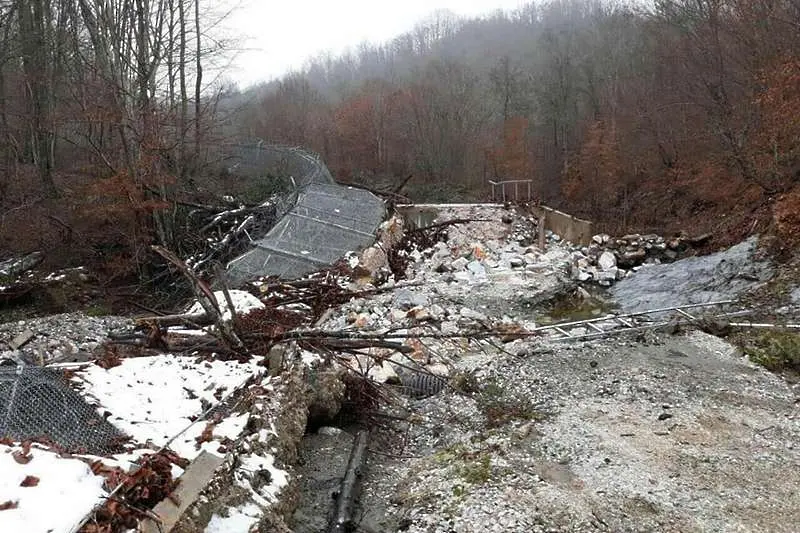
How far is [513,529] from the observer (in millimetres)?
3783

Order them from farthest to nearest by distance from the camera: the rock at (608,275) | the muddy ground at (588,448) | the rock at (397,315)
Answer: the rock at (608,275) → the rock at (397,315) → the muddy ground at (588,448)

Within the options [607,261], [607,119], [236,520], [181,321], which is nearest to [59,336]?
[181,321]

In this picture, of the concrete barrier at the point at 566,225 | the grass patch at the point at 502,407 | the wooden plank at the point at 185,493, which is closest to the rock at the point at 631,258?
the concrete barrier at the point at 566,225

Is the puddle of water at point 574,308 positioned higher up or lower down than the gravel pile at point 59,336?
lower down

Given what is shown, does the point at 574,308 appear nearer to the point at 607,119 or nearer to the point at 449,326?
the point at 449,326

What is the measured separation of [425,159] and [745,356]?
24505 millimetres

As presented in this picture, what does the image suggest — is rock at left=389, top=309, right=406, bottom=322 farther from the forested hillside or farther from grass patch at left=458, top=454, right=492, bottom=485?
the forested hillside

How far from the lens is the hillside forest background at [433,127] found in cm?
1202

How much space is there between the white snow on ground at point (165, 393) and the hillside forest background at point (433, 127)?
7273 mm

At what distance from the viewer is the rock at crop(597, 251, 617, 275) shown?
13.3 m

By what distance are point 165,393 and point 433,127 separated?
27663 mm

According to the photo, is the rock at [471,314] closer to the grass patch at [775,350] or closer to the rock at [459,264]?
the rock at [459,264]

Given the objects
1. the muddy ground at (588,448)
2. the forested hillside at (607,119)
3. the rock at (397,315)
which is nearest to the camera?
the muddy ground at (588,448)

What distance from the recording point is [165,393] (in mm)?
Answer: 4109
